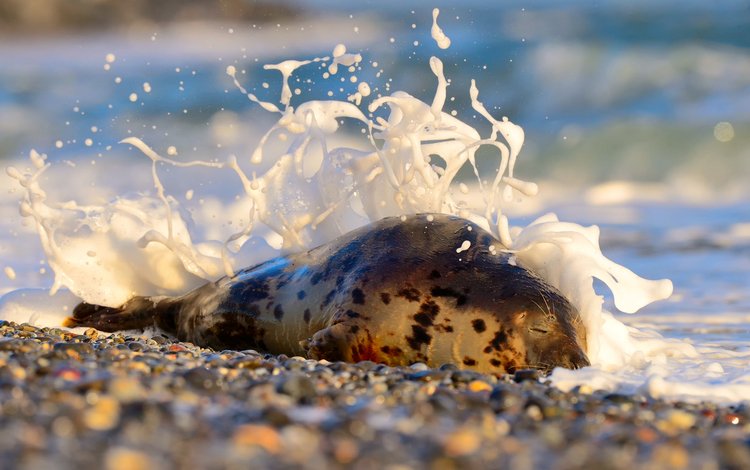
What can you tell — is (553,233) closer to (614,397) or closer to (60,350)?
(614,397)

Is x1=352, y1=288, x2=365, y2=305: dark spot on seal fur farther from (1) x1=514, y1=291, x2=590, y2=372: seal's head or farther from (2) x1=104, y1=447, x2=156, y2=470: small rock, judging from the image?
(2) x1=104, y1=447, x2=156, y2=470: small rock

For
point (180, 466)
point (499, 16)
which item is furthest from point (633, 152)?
point (180, 466)

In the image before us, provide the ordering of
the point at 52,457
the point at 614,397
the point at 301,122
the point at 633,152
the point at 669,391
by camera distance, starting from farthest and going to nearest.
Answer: the point at 633,152, the point at 301,122, the point at 669,391, the point at 614,397, the point at 52,457

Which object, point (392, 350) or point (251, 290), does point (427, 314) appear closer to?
point (392, 350)

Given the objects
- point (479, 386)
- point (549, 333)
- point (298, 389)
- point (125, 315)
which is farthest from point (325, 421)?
point (125, 315)

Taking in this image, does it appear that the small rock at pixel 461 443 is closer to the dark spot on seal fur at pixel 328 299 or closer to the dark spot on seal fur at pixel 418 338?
the dark spot on seal fur at pixel 418 338

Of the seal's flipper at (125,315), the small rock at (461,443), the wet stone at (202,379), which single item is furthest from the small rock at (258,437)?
the seal's flipper at (125,315)
